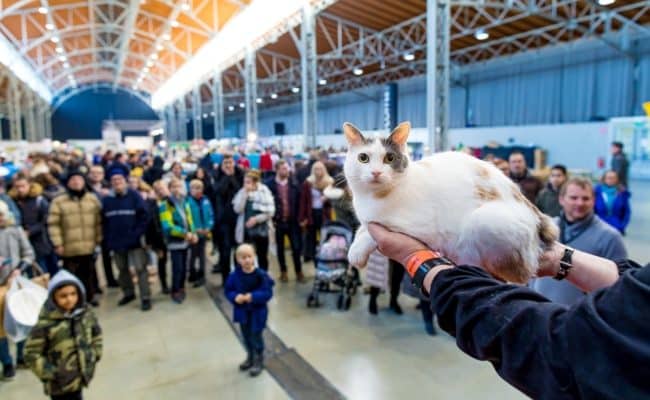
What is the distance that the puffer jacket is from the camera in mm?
4527

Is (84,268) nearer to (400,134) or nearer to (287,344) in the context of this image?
(287,344)

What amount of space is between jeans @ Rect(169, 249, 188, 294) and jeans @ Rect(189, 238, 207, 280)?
0.40m

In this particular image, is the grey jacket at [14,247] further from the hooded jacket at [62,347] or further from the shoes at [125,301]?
the shoes at [125,301]

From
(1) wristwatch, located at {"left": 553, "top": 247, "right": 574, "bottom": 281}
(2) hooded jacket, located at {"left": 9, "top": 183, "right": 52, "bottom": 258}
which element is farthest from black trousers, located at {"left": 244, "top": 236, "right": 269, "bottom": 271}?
(1) wristwatch, located at {"left": 553, "top": 247, "right": 574, "bottom": 281}

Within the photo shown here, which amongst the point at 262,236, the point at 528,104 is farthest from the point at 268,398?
the point at 528,104

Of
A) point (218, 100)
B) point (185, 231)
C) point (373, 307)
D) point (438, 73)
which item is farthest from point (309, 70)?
point (218, 100)

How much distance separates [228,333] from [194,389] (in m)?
0.99

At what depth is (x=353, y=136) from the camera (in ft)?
4.29

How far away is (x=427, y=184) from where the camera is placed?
1.20m

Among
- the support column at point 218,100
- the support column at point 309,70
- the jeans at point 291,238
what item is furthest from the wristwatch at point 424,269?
the support column at point 218,100

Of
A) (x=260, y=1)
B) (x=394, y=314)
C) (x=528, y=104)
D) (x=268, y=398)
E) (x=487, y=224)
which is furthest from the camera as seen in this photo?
(x=528, y=104)

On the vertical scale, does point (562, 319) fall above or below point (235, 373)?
above

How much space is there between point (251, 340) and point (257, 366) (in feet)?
0.71

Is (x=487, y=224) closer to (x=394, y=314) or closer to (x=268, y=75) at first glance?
(x=394, y=314)
